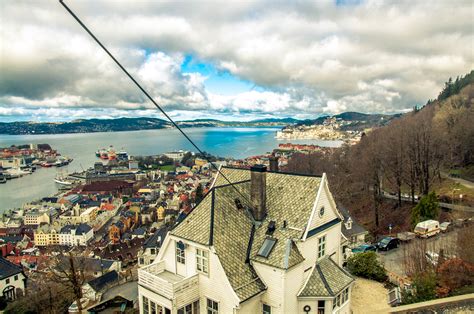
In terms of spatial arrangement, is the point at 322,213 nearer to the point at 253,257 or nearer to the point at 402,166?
the point at 253,257

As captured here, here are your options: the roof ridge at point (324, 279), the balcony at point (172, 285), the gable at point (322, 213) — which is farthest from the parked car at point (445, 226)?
the balcony at point (172, 285)

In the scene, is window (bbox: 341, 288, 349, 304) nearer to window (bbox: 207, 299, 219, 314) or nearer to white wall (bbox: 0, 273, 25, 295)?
window (bbox: 207, 299, 219, 314)

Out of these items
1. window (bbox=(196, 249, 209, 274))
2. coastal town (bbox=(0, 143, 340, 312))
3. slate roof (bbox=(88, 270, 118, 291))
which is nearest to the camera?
window (bbox=(196, 249, 209, 274))

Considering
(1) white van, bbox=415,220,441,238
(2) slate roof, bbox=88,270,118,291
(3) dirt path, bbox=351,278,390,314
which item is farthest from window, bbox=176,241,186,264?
(2) slate roof, bbox=88,270,118,291

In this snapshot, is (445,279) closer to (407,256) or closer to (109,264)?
(407,256)

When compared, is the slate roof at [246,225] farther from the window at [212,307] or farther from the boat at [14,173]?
the boat at [14,173]

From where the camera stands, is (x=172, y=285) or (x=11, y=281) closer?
(x=172, y=285)

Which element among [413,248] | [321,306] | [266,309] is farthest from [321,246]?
[413,248]
